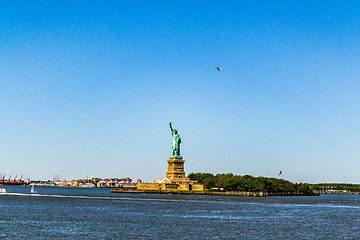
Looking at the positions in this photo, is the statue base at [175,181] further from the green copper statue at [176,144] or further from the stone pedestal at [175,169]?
the green copper statue at [176,144]

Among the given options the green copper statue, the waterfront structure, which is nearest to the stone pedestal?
Answer: the waterfront structure

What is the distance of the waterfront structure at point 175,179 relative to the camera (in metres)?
165

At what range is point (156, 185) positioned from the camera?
170 m

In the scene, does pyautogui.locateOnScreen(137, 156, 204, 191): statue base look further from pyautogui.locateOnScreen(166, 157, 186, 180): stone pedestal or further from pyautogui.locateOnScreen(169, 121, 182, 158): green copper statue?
pyautogui.locateOnScreen(169, 121, 182, 158): green copper statue

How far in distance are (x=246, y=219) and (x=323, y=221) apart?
10542 mm

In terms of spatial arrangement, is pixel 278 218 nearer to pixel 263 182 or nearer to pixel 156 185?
pixel 156 185

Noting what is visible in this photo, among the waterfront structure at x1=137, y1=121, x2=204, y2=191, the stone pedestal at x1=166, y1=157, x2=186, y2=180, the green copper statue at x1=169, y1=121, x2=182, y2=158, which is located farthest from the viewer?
the green copper statue at x1=169, y1=121, x2=182, y2=158

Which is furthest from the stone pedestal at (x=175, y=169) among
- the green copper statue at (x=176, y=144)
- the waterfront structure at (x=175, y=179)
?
the green copper statue at (x=176, y=144)

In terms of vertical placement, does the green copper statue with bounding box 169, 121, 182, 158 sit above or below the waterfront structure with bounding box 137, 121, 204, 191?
above

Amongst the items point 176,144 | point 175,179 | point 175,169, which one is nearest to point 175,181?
point 175,179

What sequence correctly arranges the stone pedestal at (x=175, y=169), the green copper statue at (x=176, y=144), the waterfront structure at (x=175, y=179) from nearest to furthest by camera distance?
the waterfront structure at (x=175, y=179) → the stone pedestal at (x=175, y=169) → the green copper statue at (x=176, y=144)

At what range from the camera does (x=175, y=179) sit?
165 meters

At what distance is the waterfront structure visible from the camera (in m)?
165

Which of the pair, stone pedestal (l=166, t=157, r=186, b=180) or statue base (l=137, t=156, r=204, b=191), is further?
stone pedestal (l=166, t=157, r=186, b=180)
